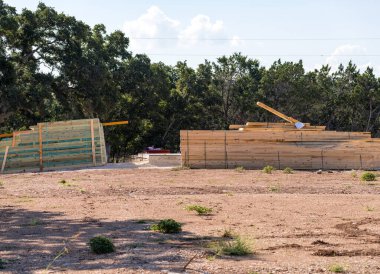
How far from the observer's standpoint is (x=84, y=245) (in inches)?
332

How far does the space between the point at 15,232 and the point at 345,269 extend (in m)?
5.81

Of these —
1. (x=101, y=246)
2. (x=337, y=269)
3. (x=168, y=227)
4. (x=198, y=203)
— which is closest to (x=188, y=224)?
(x=168, y=227)

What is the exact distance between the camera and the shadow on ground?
704 cm

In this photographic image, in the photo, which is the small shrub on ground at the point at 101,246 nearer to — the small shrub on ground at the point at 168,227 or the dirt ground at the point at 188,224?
the dirt ground at the point at 188,224

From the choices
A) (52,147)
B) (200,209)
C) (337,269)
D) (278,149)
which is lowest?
(337,269)

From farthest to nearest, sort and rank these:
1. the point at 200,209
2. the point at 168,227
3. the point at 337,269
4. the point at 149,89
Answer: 1. the point at 149,89
2. the point at 200,209
3. the point at 168,227
4. the point at 337,269

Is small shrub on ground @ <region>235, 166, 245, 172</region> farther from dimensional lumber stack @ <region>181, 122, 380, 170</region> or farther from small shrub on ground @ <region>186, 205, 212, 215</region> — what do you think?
small shrub on ground @ <region>186, 205, 212, 215</region>

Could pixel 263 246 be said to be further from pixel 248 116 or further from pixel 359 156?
pixel 248 116

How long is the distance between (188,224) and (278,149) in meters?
17.9

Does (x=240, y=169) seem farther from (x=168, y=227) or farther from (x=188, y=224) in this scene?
(x=168, y=227)

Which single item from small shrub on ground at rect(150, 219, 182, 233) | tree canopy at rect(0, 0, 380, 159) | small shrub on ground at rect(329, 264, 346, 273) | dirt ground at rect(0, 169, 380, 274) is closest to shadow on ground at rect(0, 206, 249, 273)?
dirt ground at rect(0, 169, 380, 274)

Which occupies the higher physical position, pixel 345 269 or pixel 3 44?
pixel 3 44

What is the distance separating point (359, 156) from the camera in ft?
93.9

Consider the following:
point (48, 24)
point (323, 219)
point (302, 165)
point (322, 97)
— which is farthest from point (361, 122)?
point (323, 219)
